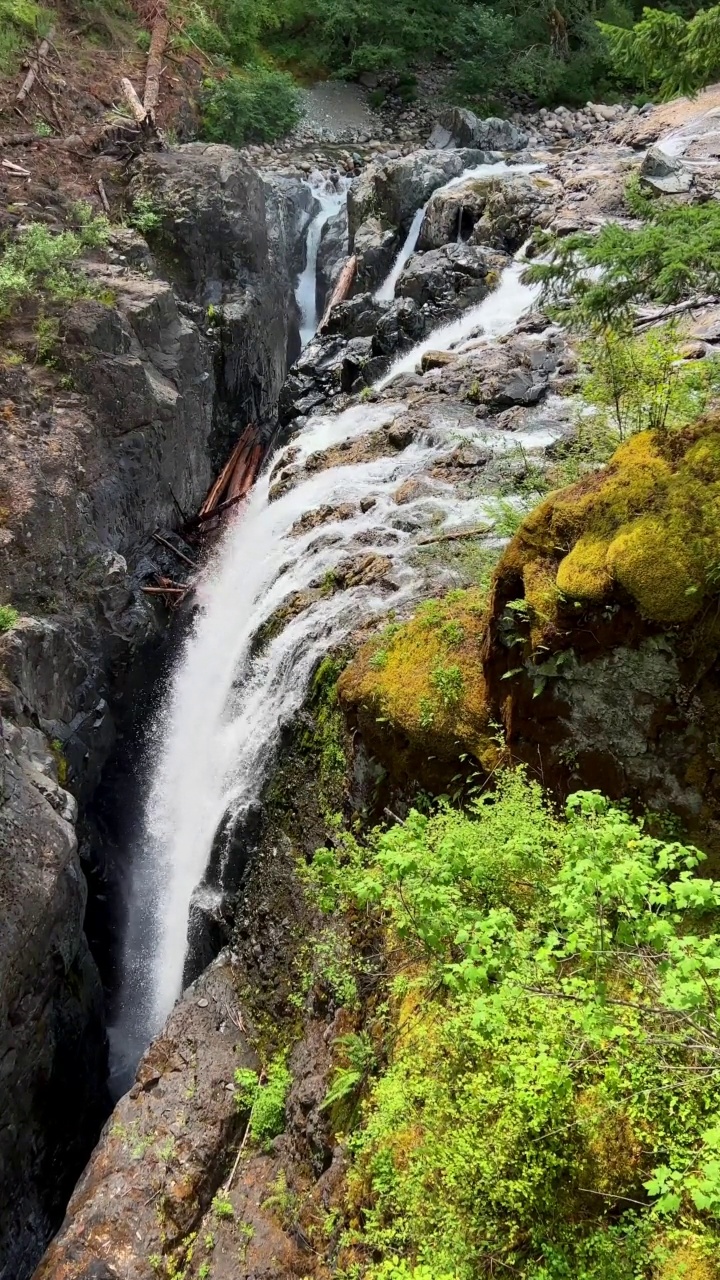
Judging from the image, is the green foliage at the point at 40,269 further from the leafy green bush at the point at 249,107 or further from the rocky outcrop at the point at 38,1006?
the leafy green bush at the point at 249,107

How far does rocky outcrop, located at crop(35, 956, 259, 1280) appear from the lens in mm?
6242

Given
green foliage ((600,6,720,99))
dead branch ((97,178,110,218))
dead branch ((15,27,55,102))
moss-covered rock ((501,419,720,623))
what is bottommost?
moss-covered rock ((501,419,720,623))

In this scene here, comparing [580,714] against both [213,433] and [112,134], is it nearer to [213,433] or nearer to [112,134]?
[213,433]

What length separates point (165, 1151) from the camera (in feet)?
21.8

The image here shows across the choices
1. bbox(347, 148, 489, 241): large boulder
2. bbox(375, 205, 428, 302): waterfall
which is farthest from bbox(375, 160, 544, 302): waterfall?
bbox(347, 148, 489, 241): large boulder

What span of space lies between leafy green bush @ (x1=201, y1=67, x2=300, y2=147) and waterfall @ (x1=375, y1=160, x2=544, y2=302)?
615 centimetres

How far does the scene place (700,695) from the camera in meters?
4.59

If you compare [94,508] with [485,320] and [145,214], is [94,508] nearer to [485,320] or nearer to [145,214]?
[145,214]

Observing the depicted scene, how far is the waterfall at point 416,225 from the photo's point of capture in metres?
17.0

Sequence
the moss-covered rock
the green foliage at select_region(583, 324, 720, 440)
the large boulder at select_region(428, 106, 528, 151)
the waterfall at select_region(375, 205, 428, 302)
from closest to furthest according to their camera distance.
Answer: the moss-covered rock, the green foliage at select_region(583, 324, 720, 440), the waterfall at select_region(375, 205, 428, 302), the large boulder at select_region(428, 106, 528, 151)

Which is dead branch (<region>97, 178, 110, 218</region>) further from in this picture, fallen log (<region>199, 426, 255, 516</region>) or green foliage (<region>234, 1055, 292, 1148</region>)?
green foliage (<region>234, 1055, 292, 1148</region>)

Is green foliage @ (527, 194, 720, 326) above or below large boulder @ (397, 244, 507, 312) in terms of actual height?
below

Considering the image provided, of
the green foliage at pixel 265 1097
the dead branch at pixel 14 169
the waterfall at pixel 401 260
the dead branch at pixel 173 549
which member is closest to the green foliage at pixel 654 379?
the green foliage at pixel 265 1097

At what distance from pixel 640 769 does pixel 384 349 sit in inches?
475
